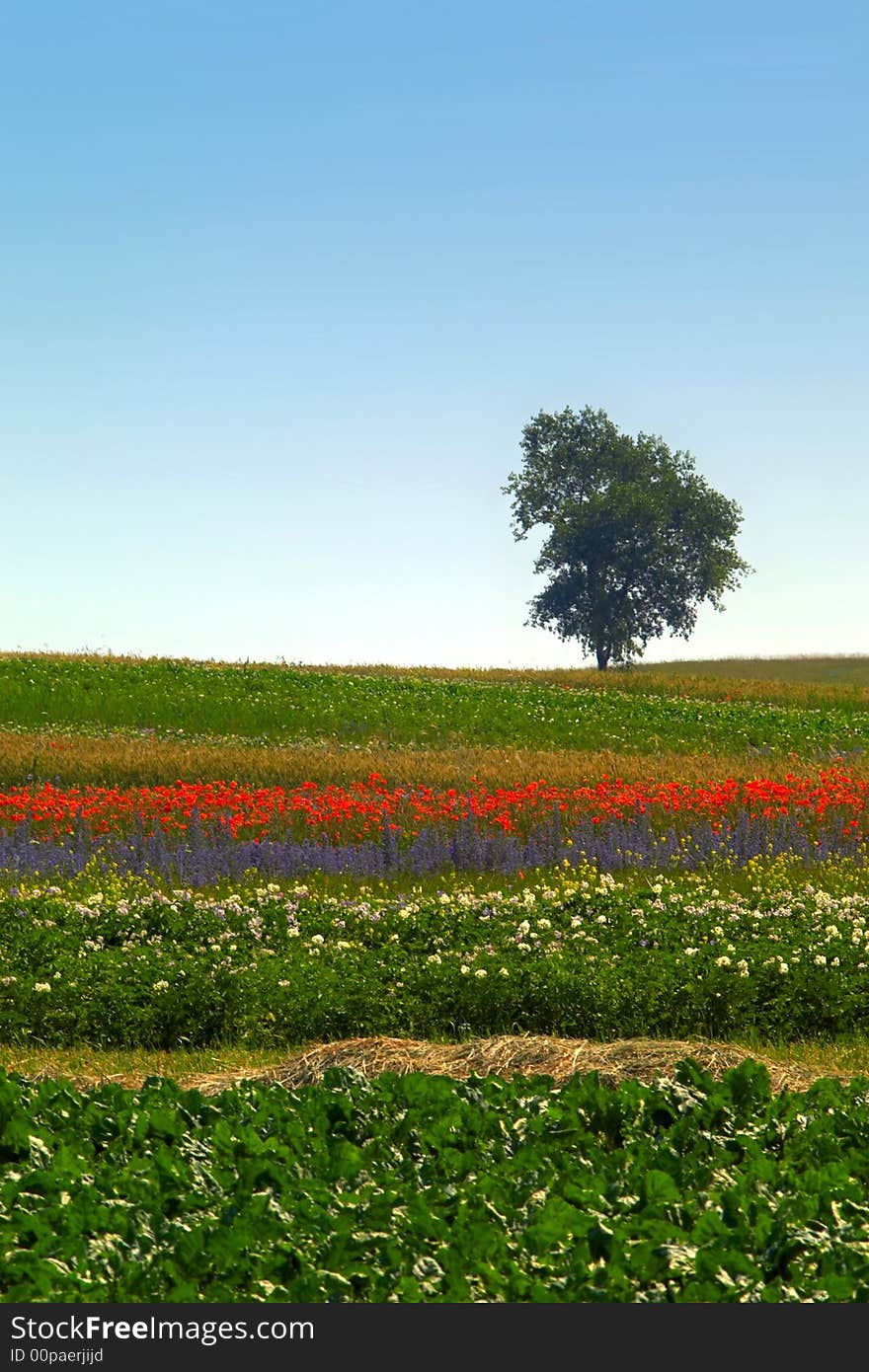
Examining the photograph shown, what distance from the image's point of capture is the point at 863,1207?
5.44 m

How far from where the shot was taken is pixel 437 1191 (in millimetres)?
5477

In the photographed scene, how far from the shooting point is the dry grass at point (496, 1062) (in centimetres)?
756

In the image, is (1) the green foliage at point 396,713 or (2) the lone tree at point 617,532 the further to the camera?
(2) the lone tree at point 617,532

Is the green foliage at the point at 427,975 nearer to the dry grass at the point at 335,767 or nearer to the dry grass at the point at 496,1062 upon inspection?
the dry grass at the point at 496,1062

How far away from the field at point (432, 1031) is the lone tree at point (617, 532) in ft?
121

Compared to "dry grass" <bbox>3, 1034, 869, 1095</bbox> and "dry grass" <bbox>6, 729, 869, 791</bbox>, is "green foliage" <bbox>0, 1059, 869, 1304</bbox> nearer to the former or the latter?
"dry grass" <bbox>3, 1034, 869, 1095</bbox>

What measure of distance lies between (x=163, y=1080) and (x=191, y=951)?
3528mm

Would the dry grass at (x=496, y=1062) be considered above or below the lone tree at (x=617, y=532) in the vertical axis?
below

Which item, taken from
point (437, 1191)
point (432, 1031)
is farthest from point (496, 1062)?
point (437, 1191)

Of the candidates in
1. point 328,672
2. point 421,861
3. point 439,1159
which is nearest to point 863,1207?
point 439,1159

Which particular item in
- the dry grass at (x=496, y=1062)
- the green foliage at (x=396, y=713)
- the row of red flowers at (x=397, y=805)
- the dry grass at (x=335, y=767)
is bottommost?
the dry grass at (x=496, y=1062)

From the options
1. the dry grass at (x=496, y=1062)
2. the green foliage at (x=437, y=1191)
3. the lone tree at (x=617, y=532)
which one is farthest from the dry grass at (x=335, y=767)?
the lone tree at (x=617, y=532)

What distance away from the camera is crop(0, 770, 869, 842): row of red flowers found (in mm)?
16859

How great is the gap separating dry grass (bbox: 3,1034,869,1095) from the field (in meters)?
0.03
